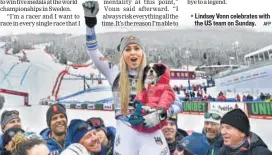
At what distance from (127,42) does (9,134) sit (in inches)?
42.4

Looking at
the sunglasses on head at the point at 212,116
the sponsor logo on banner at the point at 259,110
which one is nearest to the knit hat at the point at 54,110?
the sunglasses on head at the point at 212,116

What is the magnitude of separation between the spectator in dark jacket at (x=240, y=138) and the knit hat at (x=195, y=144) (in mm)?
144

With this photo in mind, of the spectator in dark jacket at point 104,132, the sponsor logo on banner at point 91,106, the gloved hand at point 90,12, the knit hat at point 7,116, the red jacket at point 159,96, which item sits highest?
the gloved hand at point 90,12

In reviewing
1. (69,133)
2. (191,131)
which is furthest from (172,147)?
(69,133)

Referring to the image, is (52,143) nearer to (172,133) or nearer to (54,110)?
(54,110)

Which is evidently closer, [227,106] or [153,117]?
[153,117]

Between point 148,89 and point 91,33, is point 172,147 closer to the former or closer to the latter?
point 148,89

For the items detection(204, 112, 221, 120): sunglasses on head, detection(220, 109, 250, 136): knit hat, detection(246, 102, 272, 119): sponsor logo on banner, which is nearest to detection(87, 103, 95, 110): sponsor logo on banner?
detection(204, 112, 221, 120): sunglasses on head

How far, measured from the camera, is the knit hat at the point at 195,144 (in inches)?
160

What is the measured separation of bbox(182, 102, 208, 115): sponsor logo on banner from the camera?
4.11 m

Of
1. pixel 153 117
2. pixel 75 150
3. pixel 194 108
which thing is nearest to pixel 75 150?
pixel 75 150

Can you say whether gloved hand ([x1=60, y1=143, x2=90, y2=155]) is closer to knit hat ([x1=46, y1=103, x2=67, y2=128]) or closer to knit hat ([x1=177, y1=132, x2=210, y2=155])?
knit hat ([x1=46, y1=103, x2=67, y2=128])

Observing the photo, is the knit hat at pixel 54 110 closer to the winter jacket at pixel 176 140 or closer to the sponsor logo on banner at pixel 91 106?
the sponsor logo on banner at pixel 91 106

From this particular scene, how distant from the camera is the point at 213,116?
4117 millimetres
